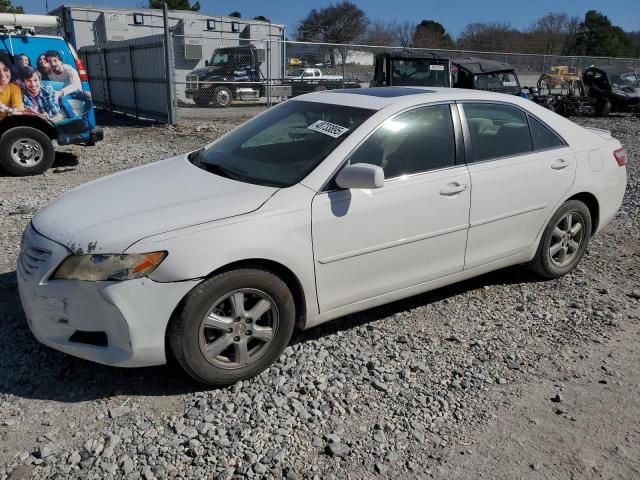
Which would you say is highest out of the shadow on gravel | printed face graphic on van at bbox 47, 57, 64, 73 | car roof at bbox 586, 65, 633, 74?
printed face graphic on van at bbox 47, 57, 64, 73

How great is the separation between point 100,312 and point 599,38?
66.1m

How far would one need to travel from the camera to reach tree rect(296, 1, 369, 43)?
6338 cm

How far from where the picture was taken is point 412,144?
3.63m

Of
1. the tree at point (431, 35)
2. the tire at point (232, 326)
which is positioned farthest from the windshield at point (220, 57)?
the tree at point (431, 35)

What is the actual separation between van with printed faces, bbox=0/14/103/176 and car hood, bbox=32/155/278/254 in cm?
553

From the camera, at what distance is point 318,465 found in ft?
8.38

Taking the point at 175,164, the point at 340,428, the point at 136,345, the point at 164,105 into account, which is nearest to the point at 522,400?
the point at 340,428

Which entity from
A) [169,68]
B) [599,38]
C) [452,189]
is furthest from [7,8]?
[599,38]

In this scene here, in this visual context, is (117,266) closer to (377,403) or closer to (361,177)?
(361,177)

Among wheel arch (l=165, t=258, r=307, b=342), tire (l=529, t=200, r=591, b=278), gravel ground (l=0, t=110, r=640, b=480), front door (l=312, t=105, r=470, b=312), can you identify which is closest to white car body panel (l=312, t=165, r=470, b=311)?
front door (l=312, t=105, r=470, b=312)

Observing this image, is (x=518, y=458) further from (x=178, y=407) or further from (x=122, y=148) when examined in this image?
(x=122, y=148)

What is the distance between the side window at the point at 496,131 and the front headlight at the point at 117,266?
7.47ft

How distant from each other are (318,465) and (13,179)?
7.68 meters

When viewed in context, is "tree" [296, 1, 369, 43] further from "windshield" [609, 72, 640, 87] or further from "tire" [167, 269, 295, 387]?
"tire" [167, 269, 295, 387]
